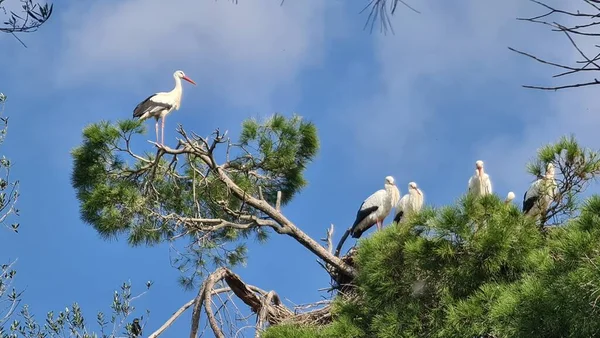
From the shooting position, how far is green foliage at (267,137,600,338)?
Answer: 5254mm

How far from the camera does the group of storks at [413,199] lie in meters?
6.98

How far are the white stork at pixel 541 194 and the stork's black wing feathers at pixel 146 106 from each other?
15.3ft

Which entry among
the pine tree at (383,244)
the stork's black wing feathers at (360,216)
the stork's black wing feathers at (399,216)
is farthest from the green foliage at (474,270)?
the stork's black wing feathers at (360,216)

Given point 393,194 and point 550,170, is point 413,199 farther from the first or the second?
point 550,170

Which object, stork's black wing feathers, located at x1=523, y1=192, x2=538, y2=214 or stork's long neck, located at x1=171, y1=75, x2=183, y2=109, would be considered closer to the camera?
stork's black wing feathers, located at x1=523, y1=192, x2=538, y2=214

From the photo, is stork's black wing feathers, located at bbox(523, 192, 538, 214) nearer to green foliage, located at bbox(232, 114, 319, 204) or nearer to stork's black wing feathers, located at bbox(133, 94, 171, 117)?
green foliage, located at bbox(232, 114, 319, 204)

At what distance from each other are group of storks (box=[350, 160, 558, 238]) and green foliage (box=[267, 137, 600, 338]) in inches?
6.2

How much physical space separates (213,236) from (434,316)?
360 centimetres

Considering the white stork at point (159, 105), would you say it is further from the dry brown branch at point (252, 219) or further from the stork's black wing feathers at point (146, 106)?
the dry brown branch at point (252, 219)

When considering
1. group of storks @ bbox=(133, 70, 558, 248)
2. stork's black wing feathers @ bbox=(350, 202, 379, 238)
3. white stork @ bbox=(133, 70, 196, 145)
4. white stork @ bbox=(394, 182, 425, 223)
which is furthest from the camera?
white stork @ bbox=(133, 70, 196, 145)

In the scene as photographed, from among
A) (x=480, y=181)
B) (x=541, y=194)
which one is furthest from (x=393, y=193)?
(x=541, y=194)

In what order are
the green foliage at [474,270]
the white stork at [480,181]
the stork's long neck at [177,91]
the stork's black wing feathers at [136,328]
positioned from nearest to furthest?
the green foliage at [474,270]
the stork's black wing feathers at [136,328]
the white stork at [480,181]
the stork's long neck at [177,91]

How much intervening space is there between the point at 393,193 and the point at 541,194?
269 centimetres

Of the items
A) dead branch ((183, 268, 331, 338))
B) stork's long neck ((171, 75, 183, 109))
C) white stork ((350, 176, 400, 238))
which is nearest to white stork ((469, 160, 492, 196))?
white stork ((350, 176, 400, 238))
